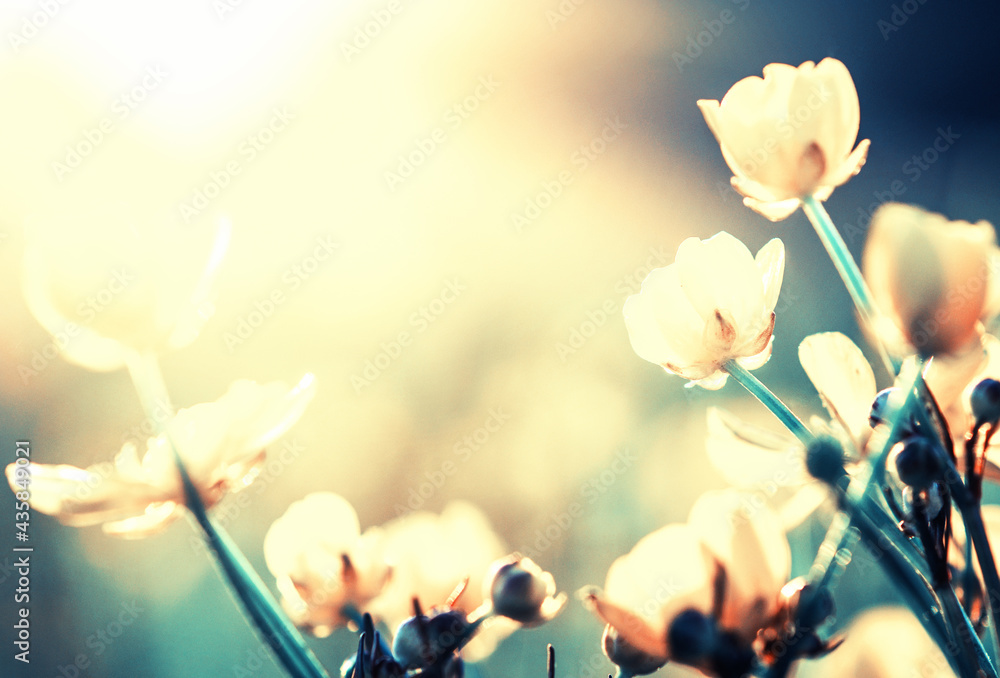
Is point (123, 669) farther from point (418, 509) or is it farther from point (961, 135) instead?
point (961, 135)

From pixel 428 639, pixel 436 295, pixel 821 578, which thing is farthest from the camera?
pixel 436 295

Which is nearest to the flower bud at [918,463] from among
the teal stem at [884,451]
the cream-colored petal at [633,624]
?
the teal stem at [884,451]

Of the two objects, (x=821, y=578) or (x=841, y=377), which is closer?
(x=821, y=578)

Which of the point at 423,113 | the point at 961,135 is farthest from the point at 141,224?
the point at 961,135

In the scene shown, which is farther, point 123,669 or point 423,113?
point 423,113

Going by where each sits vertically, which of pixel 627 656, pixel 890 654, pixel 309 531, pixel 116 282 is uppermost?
pixel 116 282

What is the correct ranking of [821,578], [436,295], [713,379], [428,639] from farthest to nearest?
[436,295]
[713,379]
[428,639]
[821,578]

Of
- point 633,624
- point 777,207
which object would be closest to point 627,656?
point 633,624

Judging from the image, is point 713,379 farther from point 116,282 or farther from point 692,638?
point 116,282
